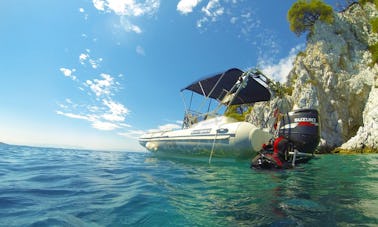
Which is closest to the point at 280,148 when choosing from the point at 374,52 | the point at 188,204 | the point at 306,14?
the point at 188,204

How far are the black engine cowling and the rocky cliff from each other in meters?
20.7

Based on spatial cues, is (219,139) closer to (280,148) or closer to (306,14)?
(280,148)

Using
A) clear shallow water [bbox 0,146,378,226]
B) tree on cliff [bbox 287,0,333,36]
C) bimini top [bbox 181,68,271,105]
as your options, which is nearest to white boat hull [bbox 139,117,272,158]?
bimini top [bbox 181,68,271,105]

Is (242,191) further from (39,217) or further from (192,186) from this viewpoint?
(39,217)

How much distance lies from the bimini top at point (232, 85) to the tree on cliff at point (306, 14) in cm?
2984

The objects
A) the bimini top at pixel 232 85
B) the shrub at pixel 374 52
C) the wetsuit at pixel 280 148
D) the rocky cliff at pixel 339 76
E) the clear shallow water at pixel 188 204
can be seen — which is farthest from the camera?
the shrub at pixel 374 52

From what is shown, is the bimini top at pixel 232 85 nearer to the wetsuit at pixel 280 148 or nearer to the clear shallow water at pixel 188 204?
the wetsuit at pixel 280 148

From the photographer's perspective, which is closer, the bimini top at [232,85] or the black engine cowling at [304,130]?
the black engine cowling at [304,130]

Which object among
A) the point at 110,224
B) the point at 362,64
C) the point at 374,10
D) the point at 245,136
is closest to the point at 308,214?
the point at 110,224

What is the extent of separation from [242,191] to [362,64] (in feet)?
116

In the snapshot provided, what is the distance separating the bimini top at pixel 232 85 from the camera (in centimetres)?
1323

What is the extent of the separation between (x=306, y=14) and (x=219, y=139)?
37.8m

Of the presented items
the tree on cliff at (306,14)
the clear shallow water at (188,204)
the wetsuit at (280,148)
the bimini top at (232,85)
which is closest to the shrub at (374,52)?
the tree on cliff at (306,14)

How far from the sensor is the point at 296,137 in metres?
9.18
